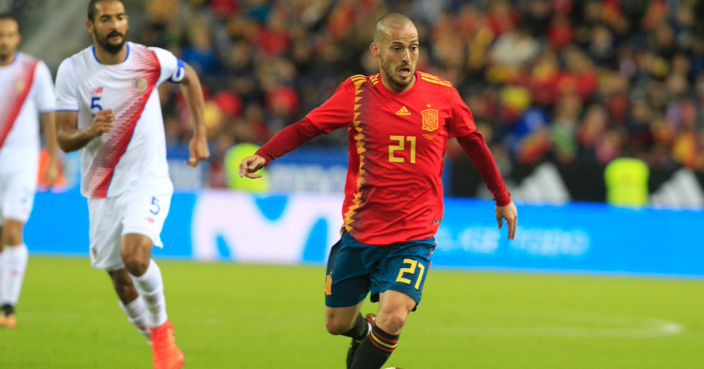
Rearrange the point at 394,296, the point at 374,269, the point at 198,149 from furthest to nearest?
the point at 198,149
the point at 374,269
the point at 394,296

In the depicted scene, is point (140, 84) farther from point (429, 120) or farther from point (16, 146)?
point (16, 146)

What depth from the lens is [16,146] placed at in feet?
33.4

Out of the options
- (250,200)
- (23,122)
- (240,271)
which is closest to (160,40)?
(250,200)

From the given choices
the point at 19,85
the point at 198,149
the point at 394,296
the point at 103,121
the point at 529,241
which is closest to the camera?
the point at 394,296

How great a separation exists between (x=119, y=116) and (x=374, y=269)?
2148 mm

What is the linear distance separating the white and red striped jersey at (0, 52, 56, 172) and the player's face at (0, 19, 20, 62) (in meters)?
0.11

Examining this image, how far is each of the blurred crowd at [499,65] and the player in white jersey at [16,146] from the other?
870 centimetres

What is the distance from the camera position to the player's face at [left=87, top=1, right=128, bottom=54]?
25.2 ft

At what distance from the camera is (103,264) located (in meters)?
7.95

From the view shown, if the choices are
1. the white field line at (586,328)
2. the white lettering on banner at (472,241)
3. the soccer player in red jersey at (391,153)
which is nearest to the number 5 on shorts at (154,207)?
the soccer player in red jersey at (391,153)

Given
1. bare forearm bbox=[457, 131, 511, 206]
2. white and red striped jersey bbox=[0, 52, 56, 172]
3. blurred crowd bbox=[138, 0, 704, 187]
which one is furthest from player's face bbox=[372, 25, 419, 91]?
blurred crowd bbox=[138, 0, 704, 187]

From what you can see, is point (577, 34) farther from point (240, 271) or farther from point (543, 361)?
point (543, 361)

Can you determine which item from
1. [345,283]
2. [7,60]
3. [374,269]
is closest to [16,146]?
[7,60]

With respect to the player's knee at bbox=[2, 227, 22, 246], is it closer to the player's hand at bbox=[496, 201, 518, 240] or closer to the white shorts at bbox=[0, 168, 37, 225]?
the white shorts at bbox=[0, 168, 37, 225]
